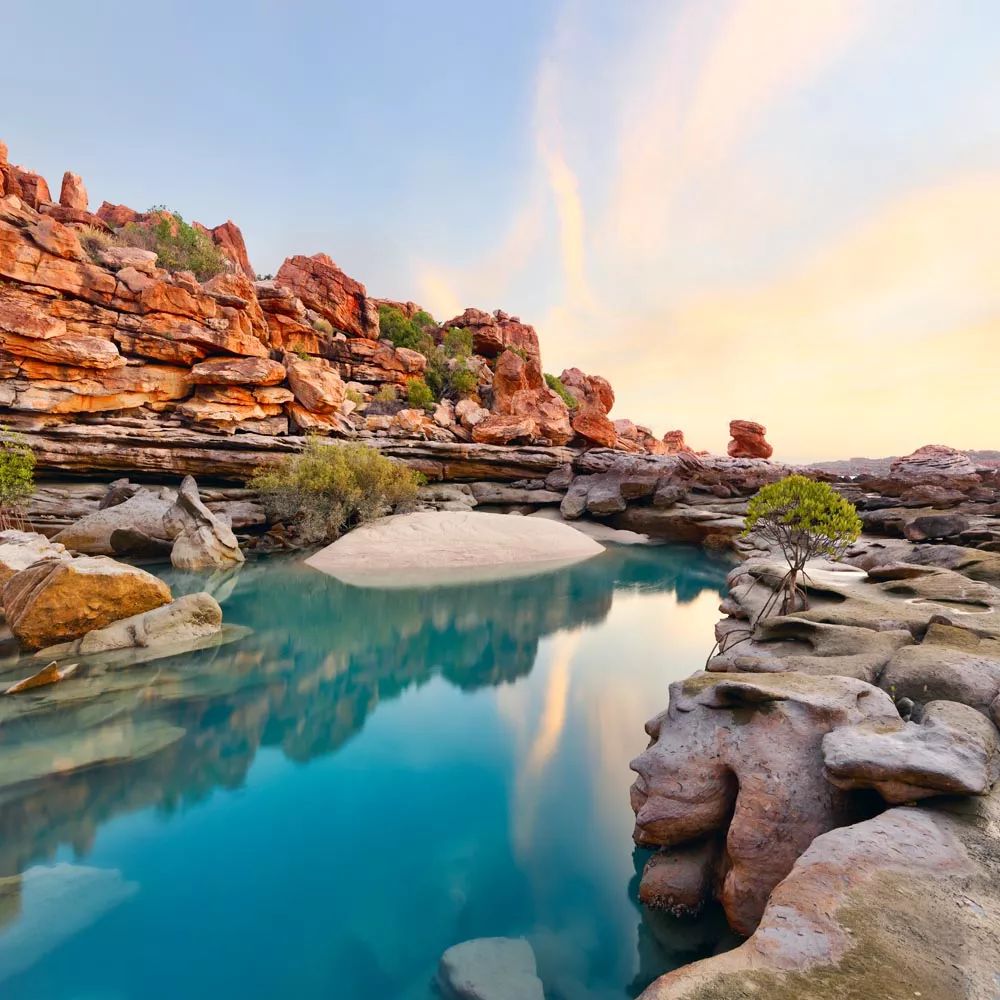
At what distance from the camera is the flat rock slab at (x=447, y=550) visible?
2367 cm

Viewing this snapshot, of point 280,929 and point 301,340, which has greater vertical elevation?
point 301,340

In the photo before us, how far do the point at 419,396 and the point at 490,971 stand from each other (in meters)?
39.8

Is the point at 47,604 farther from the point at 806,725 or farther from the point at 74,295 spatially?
the point at 74,295

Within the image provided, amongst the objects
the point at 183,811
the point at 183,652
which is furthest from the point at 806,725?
the point at 183,652

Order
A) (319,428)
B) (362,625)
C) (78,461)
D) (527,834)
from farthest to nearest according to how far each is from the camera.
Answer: (319,428) < (78,461) < (362,625) < (527,834)

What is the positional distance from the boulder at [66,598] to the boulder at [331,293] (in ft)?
118

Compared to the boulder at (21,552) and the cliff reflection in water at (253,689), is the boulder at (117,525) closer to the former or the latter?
the cliff reflection in water at (253,689)

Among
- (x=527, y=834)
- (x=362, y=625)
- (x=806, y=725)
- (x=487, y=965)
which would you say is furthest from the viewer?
(x=362, y=625)

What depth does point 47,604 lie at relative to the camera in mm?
11625

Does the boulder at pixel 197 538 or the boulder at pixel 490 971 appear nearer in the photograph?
the boulder at pixel 490 971

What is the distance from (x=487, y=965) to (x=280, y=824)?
11.5 feet

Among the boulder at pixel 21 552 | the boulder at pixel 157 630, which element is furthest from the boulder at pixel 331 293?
the boulder at pixel 157 630

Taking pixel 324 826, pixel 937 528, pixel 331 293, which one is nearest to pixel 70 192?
pixel 331 293

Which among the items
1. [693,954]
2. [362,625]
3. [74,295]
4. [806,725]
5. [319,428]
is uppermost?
[74,295]
